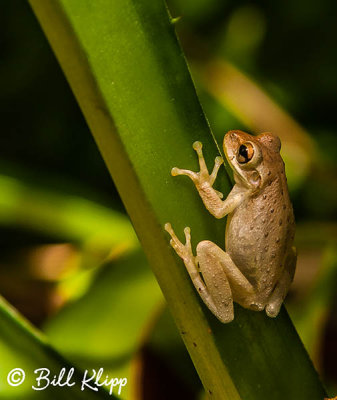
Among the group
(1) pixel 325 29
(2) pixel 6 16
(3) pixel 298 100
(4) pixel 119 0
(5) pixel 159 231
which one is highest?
(4) pixel 119 0

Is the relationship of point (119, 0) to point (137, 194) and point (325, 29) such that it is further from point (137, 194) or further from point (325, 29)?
point (325, 29)

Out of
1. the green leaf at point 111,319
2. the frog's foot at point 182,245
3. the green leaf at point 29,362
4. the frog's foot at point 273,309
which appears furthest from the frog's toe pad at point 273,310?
the green leaf at point 111,319

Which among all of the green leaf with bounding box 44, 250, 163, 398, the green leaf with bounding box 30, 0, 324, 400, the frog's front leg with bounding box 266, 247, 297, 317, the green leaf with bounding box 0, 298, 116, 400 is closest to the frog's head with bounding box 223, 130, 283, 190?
the frog's front leg with bounding box 266, 247, 297, 317

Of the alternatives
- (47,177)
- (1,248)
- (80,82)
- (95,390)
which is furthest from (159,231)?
(1,248)

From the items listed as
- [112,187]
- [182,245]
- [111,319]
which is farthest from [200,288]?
[112,187]

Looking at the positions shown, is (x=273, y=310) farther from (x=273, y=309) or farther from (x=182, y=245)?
(x=182, y=245)

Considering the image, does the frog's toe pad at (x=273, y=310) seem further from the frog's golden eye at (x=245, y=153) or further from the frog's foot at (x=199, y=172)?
the frog's golden eye at (x=245, y=153)
